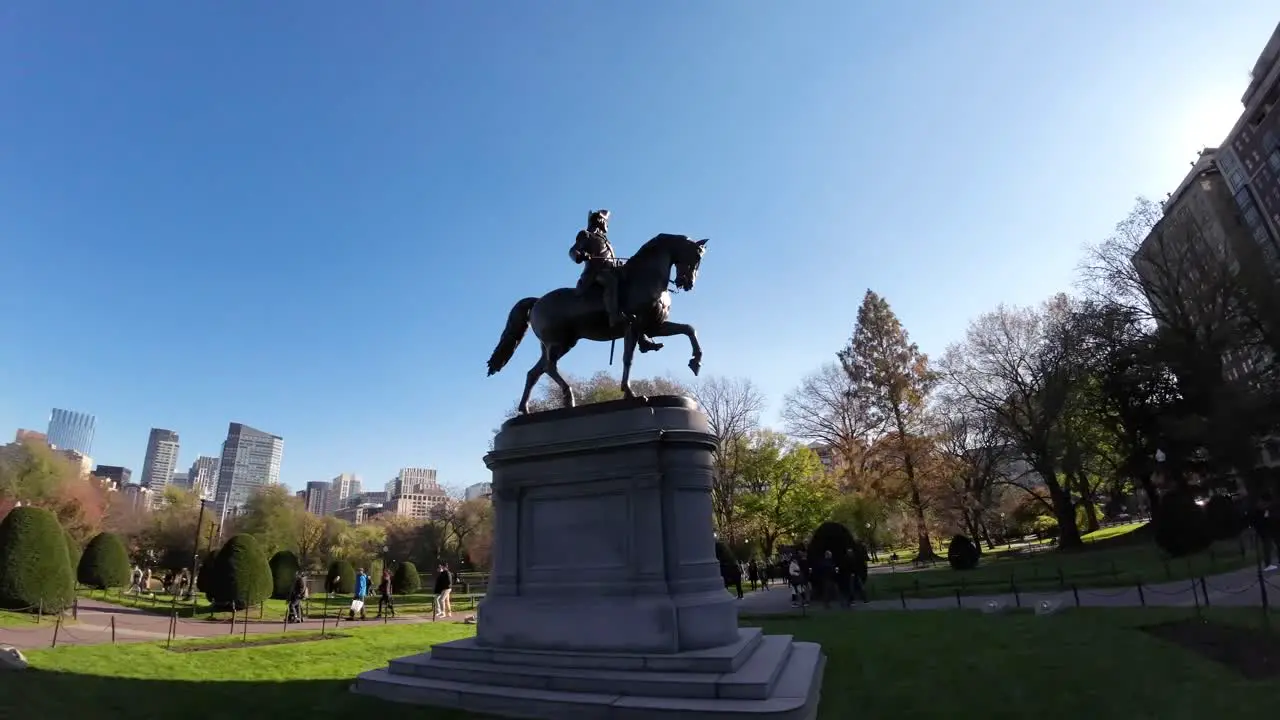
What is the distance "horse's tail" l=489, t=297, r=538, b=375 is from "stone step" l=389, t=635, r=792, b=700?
15.8 ft

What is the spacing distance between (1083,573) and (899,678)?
68.6 feet

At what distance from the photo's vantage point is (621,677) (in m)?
7.41

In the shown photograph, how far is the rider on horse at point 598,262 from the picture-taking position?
10.2 m

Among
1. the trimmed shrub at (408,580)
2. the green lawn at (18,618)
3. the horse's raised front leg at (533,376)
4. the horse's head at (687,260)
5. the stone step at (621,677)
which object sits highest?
the horse's head at (687,260)

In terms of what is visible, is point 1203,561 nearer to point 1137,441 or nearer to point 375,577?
point 1137,441

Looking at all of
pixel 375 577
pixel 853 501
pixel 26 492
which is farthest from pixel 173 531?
pixel 853 501

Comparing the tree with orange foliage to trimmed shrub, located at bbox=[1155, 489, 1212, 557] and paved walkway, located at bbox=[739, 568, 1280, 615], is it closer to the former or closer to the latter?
paved walkway, located at bbox=[739, 568, 1280, 615]

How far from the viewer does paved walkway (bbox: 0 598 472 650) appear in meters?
16.5

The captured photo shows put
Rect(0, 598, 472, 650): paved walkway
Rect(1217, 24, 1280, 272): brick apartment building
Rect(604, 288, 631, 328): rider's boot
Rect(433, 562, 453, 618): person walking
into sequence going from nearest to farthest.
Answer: Rect(604, 288, 631, 328): rider's boot < Rect(0, 598, 472, 650): paved walkway < Rect(433, 562, 453, 618): person walking < Rect(1217, 24, 1280, 272): brick apartment building

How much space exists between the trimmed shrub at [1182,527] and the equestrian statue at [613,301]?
27.5m

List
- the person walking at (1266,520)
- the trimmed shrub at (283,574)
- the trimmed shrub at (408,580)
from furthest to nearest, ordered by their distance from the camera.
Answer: the trimmed shrub at (408,580), the trimmed shrub at (283,574), the person walking at (1266,520)

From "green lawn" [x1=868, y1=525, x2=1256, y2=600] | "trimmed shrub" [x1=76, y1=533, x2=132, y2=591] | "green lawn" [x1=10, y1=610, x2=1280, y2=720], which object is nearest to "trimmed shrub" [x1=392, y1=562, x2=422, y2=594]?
"trimmed shrub" [x1=76, y1=533, x2=132, y2=591]

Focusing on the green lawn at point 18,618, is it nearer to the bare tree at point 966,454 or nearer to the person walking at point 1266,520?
the person walking at point 1266,520

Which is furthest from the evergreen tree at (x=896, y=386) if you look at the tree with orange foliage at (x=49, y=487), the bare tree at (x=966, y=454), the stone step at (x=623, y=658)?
the tree with orange foliage at (x=49, y=487)
